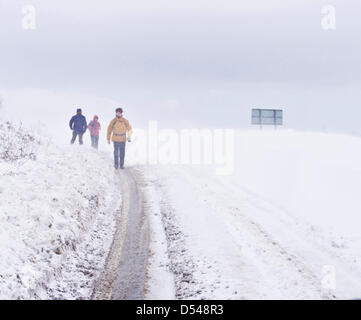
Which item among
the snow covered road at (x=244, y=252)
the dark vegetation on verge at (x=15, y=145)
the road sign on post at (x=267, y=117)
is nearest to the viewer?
the snow covered road at (x=244, y=252)

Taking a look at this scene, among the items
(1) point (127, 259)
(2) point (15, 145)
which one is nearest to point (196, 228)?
(1) point (127, 259)

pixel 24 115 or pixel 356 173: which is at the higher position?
pixel 24 115

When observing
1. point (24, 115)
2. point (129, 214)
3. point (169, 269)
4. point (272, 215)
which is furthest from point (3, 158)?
point (24, 115)

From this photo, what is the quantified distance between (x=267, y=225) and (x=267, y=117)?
2239 cm

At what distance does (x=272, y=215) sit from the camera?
36.7ft

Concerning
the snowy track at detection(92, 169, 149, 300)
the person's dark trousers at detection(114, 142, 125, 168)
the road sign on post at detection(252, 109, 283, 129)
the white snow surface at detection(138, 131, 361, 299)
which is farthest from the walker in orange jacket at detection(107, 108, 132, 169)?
the road sign on post at detection(252, 109, 283, 129)

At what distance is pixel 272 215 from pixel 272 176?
5220 millimetres

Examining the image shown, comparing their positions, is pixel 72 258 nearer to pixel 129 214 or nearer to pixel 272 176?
pixel 129 214

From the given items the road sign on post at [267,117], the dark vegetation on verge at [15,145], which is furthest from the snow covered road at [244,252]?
the road sign on post at [267,117]

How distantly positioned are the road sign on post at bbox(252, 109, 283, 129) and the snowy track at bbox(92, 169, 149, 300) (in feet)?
69.0

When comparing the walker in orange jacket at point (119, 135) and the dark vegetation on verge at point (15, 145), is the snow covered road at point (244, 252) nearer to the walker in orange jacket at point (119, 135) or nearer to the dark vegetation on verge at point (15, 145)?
the dark vegetation on verge at point (15, 145)

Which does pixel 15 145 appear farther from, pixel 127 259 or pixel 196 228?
pixel 127 259

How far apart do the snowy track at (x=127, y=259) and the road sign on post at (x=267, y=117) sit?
2103cm

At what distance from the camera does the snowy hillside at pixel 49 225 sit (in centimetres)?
647
